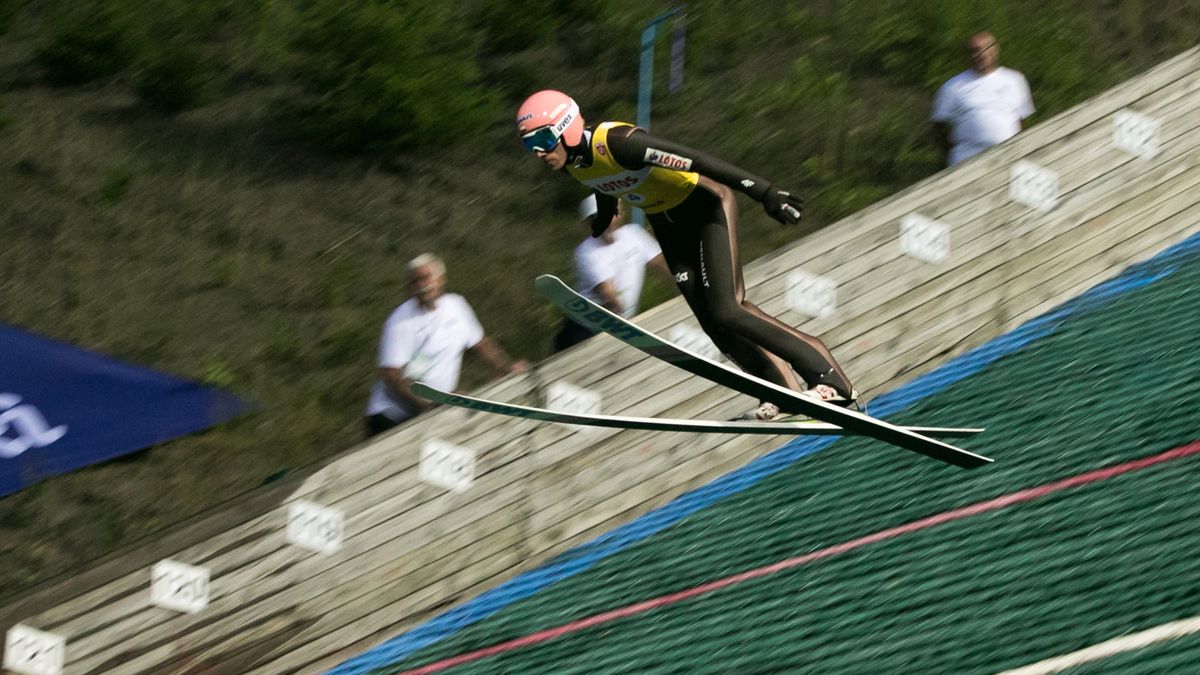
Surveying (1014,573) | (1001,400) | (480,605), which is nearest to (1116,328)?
(1001,400)

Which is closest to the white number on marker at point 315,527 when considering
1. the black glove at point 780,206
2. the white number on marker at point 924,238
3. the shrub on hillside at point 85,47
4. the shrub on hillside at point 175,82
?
the black glove at point 780,206

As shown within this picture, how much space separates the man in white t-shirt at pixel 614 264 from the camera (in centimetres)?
657

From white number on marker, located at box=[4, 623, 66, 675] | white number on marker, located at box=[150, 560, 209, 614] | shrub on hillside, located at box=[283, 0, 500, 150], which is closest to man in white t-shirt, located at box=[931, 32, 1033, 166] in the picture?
shrub on hillside, located at box=[283, 0, 500, 150]

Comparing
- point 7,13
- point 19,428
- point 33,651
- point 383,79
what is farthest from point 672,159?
point 7,13

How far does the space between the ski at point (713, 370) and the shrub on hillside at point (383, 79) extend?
384 centimetres

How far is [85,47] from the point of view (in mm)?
9586

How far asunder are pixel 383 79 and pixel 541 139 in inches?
152

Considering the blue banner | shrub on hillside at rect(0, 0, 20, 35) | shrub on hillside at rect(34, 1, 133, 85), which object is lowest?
the blue banner

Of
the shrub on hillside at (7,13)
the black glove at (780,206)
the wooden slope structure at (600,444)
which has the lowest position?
the wooden slope structure at (600,444)

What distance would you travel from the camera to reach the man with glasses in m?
5.41

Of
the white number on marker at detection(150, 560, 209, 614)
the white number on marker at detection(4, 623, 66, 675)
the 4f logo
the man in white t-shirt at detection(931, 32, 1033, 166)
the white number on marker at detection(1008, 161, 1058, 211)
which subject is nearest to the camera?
the white number on marker at detection(4, 623, 66, 675)

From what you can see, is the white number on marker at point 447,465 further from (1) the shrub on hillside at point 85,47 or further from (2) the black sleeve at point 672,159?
(1) the shrub on hillside at point 85,47

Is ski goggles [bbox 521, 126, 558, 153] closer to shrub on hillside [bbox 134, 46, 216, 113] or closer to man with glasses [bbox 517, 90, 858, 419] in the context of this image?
man with glasses [bbox 517, 90, 858, 419]

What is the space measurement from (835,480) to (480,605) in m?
1.58
